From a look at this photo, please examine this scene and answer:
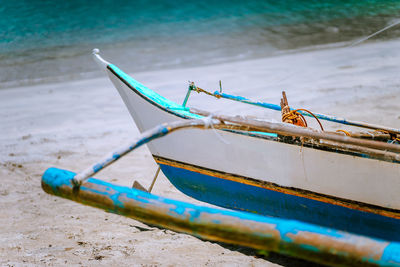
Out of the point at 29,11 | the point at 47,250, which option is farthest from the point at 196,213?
the point at 29,11

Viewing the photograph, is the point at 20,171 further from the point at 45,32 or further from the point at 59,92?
the point at 45,32

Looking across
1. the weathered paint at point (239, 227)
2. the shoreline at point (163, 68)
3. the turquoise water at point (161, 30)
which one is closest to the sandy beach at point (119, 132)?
the shoreline at point (163, 68)

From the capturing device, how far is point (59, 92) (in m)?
8.77

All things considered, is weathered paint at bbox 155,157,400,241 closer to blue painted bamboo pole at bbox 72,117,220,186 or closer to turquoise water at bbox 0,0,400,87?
blue painted bamboo pole at bbox 72,117,220,186

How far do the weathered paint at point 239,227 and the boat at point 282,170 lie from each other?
2.77 ft

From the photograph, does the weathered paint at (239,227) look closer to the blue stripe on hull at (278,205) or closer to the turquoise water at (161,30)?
the blue stripe on hull at (278,205)

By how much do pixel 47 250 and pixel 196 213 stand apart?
1.87 meters

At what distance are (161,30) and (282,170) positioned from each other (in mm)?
14260

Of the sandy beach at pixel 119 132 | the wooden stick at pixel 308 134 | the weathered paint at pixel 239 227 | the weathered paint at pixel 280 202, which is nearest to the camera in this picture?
the weathered paint at pixel 239 227

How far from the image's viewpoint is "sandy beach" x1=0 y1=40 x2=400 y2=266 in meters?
2.96

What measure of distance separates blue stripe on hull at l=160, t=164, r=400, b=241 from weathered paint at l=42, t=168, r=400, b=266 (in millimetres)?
1523

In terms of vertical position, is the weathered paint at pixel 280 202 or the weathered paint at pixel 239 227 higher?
the weathered paint at pixel 239 227

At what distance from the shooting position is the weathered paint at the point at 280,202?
9.11 feet

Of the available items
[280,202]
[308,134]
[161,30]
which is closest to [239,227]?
[308,134]
